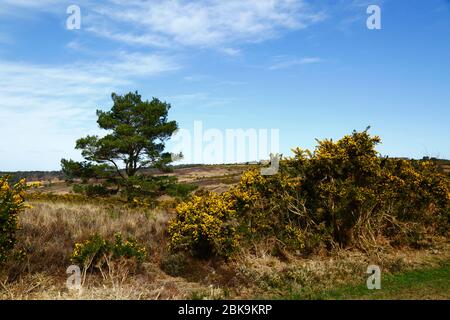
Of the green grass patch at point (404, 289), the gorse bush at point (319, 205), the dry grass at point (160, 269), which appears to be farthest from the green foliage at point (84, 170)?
the green grass patch at point (404, 289)

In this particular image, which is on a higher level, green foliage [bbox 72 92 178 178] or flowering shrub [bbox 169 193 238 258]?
green foliage [bbox 72 92 178 178]

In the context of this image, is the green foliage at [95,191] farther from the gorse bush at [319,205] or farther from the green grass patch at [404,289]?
the green grass patch at [404,289]

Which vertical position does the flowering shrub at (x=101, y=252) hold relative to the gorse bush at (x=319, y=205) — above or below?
below

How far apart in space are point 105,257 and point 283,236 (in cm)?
484

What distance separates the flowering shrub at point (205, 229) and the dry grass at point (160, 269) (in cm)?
39

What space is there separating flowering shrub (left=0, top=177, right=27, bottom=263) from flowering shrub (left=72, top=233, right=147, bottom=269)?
142cm

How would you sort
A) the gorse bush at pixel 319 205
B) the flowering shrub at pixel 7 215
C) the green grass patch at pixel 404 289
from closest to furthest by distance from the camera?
the green grass patch at pixel 404 289 < the flowering shrub at pixel 7 215 < the gorse bush at pixel 319 205

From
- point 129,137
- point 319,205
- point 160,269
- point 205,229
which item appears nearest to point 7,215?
point 160,269

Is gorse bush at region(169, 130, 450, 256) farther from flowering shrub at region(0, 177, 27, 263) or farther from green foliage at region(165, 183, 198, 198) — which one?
green foliage at region(165, 183, 198, 198)

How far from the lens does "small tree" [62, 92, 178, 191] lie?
102 ft

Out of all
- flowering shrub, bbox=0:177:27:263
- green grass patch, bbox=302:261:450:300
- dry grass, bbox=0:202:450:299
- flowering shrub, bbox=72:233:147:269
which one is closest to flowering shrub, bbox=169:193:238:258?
dry grass, bbox=0:202:450:299

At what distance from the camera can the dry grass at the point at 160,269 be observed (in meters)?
7.84

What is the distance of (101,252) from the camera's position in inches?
367
